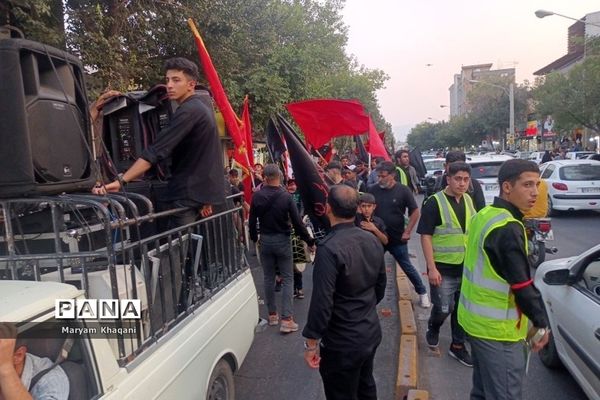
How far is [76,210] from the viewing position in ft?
8.34

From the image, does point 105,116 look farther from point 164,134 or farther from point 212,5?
point 212,5

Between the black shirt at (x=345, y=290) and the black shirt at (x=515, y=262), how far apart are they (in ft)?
2.10

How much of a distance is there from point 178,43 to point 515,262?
359 inches

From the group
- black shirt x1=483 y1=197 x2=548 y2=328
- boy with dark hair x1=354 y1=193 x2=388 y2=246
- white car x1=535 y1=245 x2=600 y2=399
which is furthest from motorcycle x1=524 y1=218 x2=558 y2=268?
black shirt x1=483 y1=197 x2=548 y2=328

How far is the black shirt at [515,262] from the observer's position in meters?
2.63

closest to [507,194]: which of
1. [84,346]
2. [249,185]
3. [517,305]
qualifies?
[517,305]

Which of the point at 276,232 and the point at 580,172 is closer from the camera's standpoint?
the point at 276,232

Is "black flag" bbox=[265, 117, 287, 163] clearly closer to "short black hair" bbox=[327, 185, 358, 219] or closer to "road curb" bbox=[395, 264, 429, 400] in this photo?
"road curb" bbox=[395, 264, 429, 400]

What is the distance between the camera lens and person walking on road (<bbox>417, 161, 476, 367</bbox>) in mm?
4348

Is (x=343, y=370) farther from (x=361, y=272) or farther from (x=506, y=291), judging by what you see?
(x=506, y=291)

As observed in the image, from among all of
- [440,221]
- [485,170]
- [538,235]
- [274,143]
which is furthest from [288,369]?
[485,170]

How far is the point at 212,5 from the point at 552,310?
28.3 ft

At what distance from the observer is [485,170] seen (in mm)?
11078

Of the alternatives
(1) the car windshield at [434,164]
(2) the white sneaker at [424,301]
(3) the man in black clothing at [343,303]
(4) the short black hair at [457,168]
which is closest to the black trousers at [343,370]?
(3) the man in black clothing at [343,303]
